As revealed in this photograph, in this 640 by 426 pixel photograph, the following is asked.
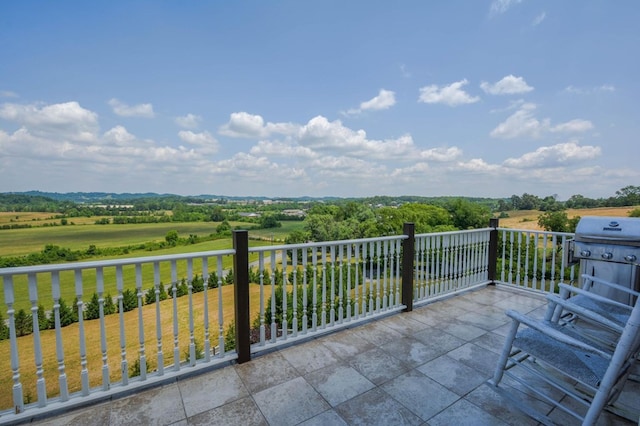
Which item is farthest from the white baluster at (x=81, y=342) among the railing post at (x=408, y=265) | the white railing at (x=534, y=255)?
the white railing at (x=534, y=255)

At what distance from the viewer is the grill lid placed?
8.38ft

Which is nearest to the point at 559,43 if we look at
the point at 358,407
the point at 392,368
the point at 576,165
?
the point at 576,165

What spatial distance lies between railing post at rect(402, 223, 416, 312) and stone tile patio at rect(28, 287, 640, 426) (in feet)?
1.92

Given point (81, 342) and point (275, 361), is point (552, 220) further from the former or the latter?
point (81, 342)

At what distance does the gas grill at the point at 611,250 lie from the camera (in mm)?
2559

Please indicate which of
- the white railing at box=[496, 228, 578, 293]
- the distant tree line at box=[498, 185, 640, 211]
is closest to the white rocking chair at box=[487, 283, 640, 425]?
the white railing at box=[496, 228, 578, 293]

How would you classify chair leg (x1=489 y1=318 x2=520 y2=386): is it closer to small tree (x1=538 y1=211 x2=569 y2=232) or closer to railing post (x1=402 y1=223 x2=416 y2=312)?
railing post (x1=402 y1=223 x2=416 y2=312)

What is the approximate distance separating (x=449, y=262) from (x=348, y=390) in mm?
2853

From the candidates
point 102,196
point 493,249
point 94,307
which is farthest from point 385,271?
point 102,196

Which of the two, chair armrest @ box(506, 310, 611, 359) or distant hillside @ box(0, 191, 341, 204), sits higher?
distant hillside @ box(0, 191, 341, 204)

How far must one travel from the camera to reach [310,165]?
19656 millimetres

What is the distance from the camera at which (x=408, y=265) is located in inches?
137

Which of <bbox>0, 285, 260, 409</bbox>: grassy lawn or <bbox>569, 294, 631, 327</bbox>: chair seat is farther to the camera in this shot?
<bbox>0, 285, 260, 409</bbox>: grassy lawn

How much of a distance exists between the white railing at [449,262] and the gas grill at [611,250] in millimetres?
1380
